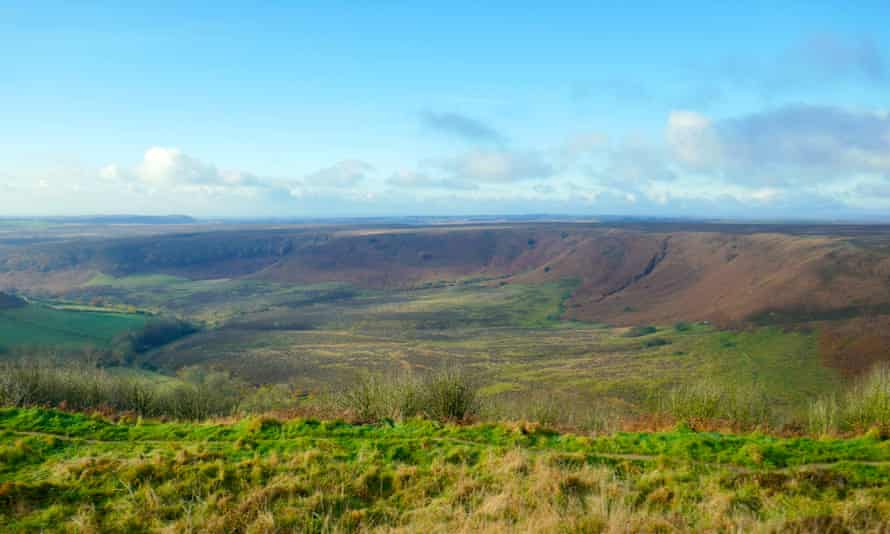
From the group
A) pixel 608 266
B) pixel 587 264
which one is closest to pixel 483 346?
pixel 608 266

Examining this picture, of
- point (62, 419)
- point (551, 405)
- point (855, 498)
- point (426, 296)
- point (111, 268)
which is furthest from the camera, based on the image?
point (111, 268)

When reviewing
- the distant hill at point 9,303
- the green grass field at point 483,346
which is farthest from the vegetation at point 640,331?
the distant hill at point 9,303

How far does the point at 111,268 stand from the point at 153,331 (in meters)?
81.8

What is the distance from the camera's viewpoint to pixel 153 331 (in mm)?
70062

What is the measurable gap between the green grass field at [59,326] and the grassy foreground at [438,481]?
58.0m

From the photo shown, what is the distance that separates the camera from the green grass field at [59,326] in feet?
186

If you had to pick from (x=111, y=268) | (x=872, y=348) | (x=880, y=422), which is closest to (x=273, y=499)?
(x=880, y=422)

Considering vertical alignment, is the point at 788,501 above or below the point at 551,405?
above

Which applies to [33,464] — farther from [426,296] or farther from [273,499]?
[426,296]

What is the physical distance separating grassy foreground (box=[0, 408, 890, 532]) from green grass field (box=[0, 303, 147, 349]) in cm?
5800

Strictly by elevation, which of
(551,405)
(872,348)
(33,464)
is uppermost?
(33,464)

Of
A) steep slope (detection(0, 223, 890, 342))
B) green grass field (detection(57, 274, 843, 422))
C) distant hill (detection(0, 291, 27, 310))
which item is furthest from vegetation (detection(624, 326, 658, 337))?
distant hill (detection(0, 291, 27, 310))

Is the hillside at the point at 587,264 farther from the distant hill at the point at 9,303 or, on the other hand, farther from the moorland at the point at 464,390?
the distant hill at the point at 9,303

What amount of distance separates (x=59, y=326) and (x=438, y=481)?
75.2 meters
